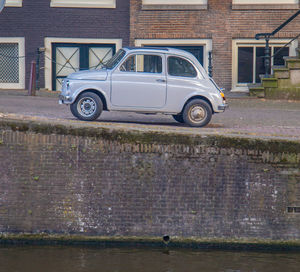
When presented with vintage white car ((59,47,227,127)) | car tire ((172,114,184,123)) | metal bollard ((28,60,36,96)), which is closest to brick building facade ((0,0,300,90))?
metal bollard ((28,60,36,96))

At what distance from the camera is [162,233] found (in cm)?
1165

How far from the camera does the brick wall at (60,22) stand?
22422 mm

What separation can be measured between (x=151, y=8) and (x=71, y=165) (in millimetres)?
11066

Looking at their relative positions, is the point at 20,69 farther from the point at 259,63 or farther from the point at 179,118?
the point at 179,118

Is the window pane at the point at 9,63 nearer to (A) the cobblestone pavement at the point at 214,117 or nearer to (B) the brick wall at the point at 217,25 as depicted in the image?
(A) the cobblestone pavement at the point at 214,117

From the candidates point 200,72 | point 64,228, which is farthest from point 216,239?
point 200,72

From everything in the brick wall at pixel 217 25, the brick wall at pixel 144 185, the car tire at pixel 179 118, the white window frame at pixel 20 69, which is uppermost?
the brick wall at pixel 217 25

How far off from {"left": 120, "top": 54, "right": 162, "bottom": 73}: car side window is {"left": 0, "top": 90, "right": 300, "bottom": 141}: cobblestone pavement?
98 centimetres

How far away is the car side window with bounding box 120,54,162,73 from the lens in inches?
521

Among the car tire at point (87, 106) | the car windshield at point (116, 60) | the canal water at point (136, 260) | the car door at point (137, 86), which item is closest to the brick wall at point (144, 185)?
the canal water at point (136, 260)

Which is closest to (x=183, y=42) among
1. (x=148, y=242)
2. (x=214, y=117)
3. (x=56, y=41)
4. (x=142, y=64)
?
(x=56, y=41)

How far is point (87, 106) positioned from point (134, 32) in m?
9.35

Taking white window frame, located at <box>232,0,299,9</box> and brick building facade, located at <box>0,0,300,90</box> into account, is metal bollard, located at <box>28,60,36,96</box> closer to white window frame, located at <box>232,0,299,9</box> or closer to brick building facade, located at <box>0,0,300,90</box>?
brick building facade, located at <box>0,0,300,90</box>

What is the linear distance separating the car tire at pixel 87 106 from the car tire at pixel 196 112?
1583mm
